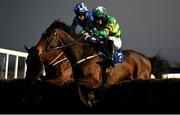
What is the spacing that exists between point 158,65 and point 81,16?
2.31 m

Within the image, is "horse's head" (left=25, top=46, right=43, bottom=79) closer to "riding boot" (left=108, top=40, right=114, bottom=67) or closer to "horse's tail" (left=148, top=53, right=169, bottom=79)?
"riding boot" (left=108, top=40, right=114, bottom=67)

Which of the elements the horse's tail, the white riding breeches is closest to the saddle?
the white riding breeches

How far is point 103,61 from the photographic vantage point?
6.49 metres

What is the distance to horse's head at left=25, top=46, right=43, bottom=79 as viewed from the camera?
19.5 feet

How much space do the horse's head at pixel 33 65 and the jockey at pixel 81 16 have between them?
3.30ft

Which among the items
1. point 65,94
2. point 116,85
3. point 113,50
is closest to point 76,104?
point 65,94

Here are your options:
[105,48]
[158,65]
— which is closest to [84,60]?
[105,48]

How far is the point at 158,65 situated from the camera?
8383 mm

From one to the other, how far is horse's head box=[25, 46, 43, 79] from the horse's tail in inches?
118

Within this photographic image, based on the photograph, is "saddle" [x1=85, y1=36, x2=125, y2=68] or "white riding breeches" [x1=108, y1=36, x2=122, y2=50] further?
"white riding breeches" [x1=108, y1=36, x2=122, y2=50]

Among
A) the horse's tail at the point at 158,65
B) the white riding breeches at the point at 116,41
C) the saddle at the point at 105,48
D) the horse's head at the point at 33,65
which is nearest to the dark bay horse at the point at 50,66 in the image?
the horse's head at the point at 33,65

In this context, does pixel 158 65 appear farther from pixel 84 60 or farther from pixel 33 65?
pixel 33 65

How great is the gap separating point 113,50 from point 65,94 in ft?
4.39

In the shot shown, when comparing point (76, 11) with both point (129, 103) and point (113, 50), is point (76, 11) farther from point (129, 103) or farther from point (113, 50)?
point (129, 103)
